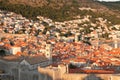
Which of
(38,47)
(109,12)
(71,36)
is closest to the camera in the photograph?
(38,47)

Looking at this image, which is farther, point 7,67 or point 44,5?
point 44,5

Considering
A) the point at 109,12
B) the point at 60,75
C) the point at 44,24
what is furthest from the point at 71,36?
the point at 60,75

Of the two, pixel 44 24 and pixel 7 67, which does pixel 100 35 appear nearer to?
pixel 44 24

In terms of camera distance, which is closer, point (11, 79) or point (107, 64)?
point (11, 79)

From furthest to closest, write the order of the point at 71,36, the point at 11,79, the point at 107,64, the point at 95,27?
the point at 95,27
the point at 71,36
the point at 107,64
the point at 11,79

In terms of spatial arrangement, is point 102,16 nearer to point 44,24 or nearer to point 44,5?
point 44,5

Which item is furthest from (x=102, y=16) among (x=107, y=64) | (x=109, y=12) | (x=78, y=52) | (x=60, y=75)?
(x=60, y=75)
